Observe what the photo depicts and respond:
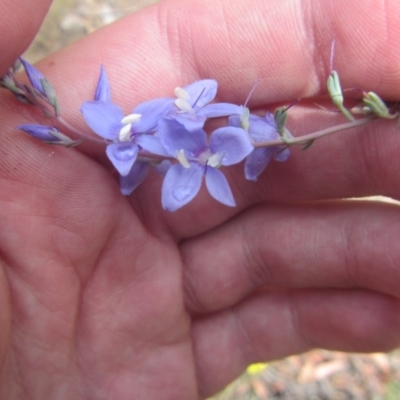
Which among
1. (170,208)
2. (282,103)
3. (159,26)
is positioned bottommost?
(170,208)

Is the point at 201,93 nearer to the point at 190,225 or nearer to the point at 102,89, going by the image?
the point at 102,89

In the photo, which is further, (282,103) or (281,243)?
(281,243)

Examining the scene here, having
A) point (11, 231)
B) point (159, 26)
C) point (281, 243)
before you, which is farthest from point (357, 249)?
point (11, 231)

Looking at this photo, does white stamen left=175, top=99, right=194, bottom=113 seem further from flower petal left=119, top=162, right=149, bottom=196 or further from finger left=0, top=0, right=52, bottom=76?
finger left=0, top=0, right=52, bottom=76

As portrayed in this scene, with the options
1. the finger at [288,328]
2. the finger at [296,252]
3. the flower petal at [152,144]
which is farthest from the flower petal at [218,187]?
the finger at [288,328]

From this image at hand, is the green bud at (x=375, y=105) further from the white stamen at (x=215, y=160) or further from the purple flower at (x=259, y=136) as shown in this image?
the white stamen at (x=215, y=160)

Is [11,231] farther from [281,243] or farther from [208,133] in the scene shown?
[281,243]
